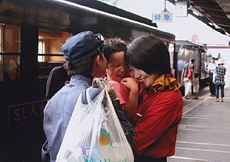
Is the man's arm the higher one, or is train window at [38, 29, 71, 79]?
train window at [38, 29, 71, 79]

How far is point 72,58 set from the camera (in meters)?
1.48

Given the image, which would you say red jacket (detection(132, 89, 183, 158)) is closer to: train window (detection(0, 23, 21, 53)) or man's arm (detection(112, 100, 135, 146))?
man's arm (detection(112, 100, 135, 146))

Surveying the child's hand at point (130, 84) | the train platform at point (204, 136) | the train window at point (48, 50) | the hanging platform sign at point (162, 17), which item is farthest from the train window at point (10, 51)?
the hanging platform sign at point (162, 17)

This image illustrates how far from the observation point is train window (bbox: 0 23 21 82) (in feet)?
11.4

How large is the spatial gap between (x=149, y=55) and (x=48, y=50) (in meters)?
3.01

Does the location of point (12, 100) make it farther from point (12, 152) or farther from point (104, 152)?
point (104, 152)

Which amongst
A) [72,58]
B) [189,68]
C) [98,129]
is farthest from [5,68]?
[189,68]

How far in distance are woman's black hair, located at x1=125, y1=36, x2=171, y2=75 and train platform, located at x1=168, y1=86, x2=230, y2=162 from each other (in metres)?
3.82

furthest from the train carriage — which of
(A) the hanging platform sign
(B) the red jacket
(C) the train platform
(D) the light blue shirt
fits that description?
(A) the hanging platform sign

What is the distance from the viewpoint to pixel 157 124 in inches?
58.6

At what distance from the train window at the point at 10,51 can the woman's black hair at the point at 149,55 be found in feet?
7.97

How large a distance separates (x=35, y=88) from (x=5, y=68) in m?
0.62

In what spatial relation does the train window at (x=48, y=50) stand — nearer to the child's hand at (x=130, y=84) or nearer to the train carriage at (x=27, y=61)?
the train carriage at (x=27, y=61)

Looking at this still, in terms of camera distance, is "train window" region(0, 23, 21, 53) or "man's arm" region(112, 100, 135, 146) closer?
"man's arm" region(112, 100, 135, 146)
